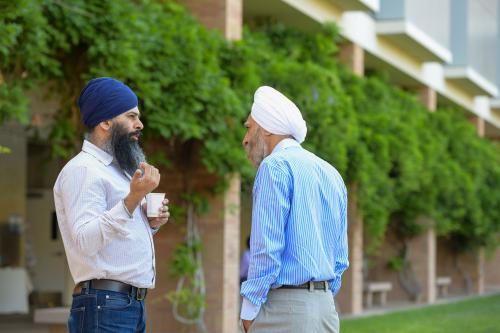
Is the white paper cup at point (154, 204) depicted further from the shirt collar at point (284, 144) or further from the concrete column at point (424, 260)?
the concrete column at point (424, 260)

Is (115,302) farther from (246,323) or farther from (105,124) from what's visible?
(105,124)

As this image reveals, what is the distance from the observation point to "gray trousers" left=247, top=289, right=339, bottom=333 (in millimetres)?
4562

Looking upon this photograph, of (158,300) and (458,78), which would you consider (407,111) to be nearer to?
(458,78)

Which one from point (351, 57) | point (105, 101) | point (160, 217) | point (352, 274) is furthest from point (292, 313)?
point (351, 57)

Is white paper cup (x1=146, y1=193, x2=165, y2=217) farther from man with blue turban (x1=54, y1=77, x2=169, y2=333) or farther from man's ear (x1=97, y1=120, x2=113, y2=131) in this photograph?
man's ear (x1=97, y1=120, x2=113, y2=131)

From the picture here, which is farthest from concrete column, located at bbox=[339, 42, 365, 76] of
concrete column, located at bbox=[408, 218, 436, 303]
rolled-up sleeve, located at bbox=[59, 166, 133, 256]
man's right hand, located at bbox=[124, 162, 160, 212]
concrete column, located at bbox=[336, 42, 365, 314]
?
man's right hand, located at bbox=[124, 162, 160, 212]

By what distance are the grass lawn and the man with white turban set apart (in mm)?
11244

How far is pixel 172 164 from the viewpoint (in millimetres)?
14188

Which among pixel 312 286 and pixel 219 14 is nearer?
pixel 312 286

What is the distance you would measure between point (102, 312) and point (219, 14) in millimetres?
10267

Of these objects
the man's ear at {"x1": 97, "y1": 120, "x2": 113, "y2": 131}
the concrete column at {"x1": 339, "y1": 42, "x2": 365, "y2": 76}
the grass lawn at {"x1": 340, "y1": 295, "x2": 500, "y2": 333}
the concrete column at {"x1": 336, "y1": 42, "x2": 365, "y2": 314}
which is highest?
the concrete column at {"x1": 339, "y1": 42, "x2": 365, "y2": 76}

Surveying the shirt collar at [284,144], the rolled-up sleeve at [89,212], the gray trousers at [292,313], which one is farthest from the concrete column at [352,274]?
the rolled-up sleeve at [89,212]

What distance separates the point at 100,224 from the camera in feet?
13.9

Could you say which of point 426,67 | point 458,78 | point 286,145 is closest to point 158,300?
point 286,145
